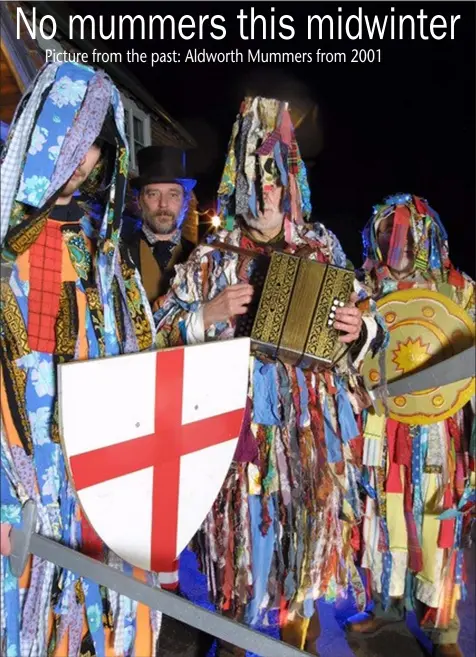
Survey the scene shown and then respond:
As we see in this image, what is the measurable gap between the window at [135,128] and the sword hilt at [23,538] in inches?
41.7

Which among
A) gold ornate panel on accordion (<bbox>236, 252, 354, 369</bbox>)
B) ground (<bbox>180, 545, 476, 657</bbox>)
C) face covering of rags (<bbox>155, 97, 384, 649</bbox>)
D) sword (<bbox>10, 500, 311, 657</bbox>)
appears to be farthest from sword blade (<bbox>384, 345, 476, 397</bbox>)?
ground (<bbox>180, 545, 476, 657</bbox>)

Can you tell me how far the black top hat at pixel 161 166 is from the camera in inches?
65.9

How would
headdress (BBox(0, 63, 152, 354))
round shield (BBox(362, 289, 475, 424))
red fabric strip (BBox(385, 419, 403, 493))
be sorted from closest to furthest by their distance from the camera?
headdress (BBox(0, 63, 152, 354)), round shield (BBox(362, 289, 475, 424)), red fabric strip (BBox(385, 419, 403, 493))

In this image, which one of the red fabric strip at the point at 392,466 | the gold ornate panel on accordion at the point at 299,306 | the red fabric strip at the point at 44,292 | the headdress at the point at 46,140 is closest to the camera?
the headdress at the point at 46,140

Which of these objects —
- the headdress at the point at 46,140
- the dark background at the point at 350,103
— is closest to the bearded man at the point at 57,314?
the headdress at the point at 46,140

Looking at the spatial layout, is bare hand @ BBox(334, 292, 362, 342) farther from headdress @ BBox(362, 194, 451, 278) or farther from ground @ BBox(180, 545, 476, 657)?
ground @ BBox(180, 545, 476, 657)

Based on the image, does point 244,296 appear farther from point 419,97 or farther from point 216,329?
point 419,97

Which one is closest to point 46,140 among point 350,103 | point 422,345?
point 350,103

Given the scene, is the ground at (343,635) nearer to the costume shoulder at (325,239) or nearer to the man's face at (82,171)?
the costume shoulder at (325,239)

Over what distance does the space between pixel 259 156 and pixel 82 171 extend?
53 cm

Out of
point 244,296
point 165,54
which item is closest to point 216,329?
point 244,296

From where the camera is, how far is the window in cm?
163

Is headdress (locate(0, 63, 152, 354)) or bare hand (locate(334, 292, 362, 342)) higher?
headdress (locate(0, 63, 152, 354))

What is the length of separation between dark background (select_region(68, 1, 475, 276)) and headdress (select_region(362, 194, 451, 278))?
46 mm
